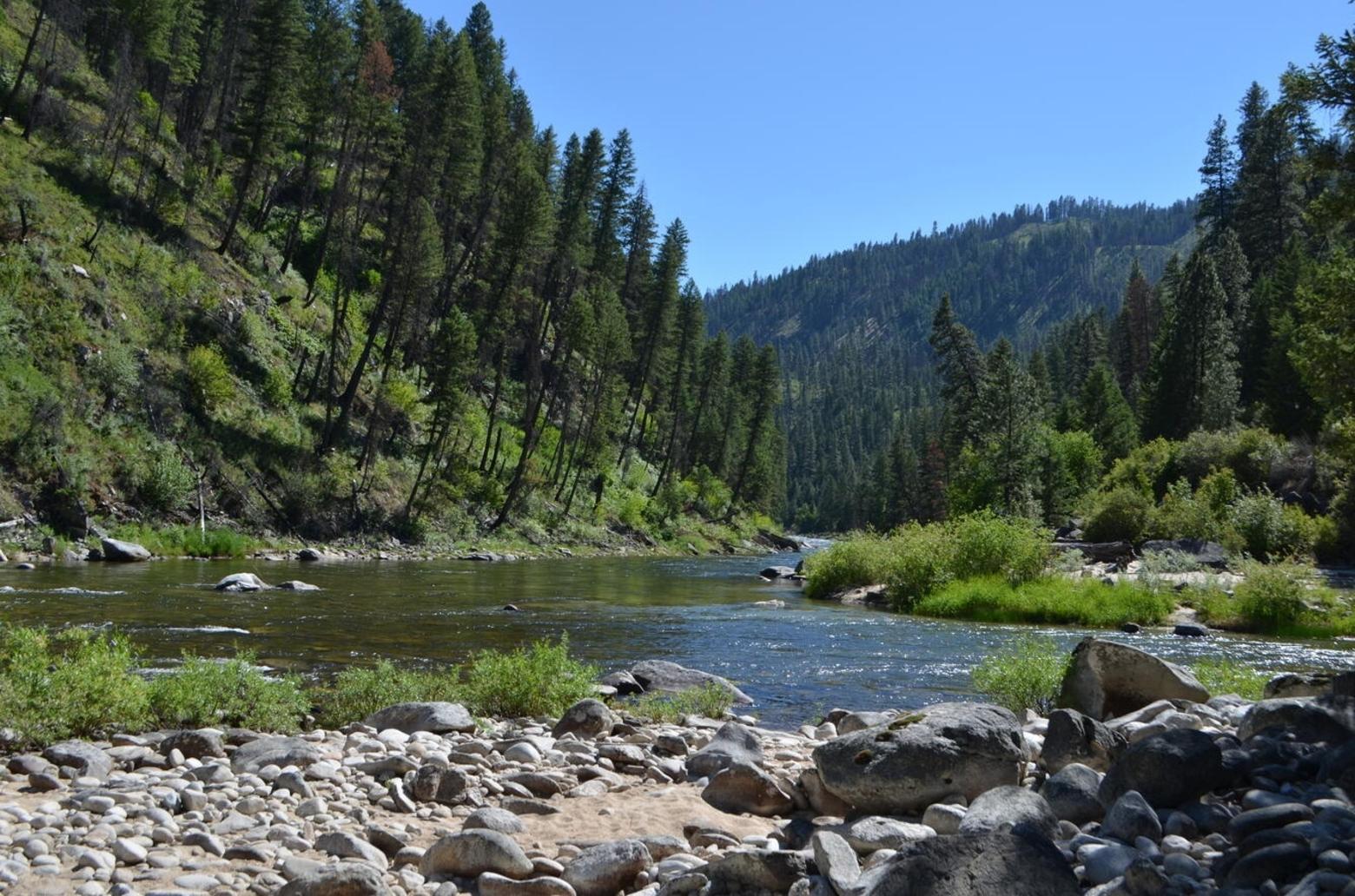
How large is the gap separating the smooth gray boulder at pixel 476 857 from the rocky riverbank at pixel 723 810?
1cm

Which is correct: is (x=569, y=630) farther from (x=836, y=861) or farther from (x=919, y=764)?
(x=836, y=861)

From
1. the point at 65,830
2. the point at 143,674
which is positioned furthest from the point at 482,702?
the point at 65,830

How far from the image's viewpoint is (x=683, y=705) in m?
11.4

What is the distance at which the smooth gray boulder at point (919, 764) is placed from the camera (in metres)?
6.84

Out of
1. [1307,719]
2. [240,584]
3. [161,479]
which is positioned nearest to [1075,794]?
[1307,719]

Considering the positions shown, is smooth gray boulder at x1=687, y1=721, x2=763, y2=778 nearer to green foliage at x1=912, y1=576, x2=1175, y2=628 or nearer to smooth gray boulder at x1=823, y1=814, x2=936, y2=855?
smooth gray boulder at x1=823, y1=814, x2=936, y2=855

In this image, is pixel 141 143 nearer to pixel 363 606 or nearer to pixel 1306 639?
pixel 363 606

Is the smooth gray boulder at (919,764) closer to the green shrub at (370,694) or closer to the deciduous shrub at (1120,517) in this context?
the green shrub at (370,694)

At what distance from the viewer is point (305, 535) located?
120ft

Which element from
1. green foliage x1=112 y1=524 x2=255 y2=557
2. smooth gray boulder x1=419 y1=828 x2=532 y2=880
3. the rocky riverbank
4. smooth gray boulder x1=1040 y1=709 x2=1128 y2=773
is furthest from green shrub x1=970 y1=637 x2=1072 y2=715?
green foliage x1=112 y1=524 x2=255 y2=557

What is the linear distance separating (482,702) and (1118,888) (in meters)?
7.54

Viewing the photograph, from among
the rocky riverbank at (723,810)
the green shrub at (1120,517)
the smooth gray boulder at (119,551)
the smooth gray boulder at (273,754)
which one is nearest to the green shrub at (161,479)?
the smooth gray boulder at (119,551)

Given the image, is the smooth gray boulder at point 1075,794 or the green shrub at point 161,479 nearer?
the smooth gray boulder at point 1075,794

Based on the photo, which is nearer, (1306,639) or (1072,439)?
(1306,639)
